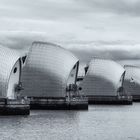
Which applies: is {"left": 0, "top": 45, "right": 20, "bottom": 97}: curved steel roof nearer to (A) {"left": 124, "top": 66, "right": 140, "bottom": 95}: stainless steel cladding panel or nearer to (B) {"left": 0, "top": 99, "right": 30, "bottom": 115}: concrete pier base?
(B) {"left": 0, "top": 99, "right": 30, "bottom": 115}: concrete pier base

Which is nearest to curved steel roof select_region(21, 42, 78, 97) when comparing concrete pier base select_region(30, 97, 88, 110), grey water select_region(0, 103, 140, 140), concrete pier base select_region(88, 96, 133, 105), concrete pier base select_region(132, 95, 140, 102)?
concrete pier base select_region(30, 97, 88, 110)

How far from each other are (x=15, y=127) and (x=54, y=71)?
147 feet

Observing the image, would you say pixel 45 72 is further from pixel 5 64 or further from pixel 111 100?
pixel 111 100

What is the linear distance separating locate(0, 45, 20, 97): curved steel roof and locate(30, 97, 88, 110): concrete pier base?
13.9 m

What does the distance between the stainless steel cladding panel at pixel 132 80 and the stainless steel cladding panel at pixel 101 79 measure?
2605cm

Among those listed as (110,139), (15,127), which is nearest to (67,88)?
(15,127)

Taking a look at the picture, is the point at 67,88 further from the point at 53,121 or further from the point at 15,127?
the point at 15,127

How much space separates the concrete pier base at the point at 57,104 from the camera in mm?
93375

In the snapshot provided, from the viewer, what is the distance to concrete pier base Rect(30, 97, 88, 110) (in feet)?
306

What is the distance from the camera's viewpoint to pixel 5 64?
81.0m

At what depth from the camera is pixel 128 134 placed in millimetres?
54750

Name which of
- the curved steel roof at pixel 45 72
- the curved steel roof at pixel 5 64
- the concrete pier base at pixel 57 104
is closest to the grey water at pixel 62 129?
the curved steel roof at pixel 5 64

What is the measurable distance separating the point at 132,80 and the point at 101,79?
106 ft

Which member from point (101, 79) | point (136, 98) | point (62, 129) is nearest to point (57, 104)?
point (62, 129)
